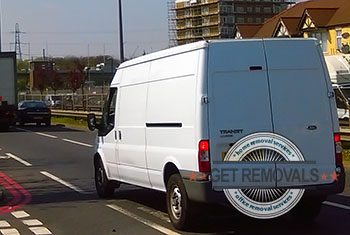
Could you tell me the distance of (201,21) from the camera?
104m

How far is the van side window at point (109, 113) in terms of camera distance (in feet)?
37.2

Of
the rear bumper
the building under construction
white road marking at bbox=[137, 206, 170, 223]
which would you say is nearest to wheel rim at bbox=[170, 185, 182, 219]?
the rear bumper

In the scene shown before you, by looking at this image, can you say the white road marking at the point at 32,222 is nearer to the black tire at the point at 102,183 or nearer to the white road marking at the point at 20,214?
the white road marking at the point at 20,214

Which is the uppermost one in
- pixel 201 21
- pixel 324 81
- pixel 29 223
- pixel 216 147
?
pixel 201 21

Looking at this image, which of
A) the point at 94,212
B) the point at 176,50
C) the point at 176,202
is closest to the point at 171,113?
the point at 176,50

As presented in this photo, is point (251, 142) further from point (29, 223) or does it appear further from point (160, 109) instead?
point (29, 223)

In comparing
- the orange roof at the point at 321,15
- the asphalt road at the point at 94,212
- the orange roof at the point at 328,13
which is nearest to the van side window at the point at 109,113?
the asphalt road at the point at 94,212

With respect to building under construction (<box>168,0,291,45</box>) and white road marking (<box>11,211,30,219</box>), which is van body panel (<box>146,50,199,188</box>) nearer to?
white road marking (<box>11,211,30,219</box>)

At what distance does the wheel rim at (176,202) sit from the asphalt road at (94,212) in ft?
0.79

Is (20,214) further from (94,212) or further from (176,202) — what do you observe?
(176,202)

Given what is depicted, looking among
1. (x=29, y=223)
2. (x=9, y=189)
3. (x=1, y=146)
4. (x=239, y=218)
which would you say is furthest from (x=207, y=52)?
(x=1, y=146)

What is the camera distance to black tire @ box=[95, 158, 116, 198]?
1204cm

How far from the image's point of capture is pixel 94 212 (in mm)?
10820

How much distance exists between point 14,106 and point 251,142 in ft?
99.7
